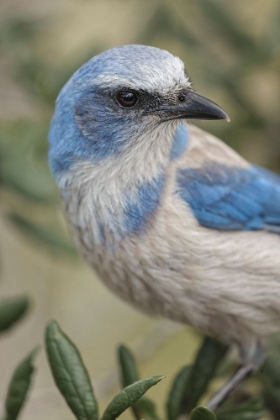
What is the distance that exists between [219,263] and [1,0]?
270 cm

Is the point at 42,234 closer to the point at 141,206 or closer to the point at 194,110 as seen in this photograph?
the point at 141,206

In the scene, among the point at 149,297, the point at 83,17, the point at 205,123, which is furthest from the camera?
the point at 83,17

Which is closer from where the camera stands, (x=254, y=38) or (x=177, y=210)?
(x=177, y=210)

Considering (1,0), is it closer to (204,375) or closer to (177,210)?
(177,210)

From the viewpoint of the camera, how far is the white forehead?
10.2 ft

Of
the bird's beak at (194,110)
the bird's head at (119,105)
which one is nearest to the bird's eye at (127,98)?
the bird's head at (119,105)

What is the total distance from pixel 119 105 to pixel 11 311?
1031 mm

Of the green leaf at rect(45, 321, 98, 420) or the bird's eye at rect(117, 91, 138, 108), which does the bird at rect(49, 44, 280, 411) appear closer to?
the bird's eye at rect(117, 91, 138, 108)

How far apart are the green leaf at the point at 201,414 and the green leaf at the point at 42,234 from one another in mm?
1903

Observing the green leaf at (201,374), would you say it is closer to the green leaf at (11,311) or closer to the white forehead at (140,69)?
the green leaf at (11,311)

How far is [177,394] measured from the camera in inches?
122

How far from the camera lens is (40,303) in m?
5.85

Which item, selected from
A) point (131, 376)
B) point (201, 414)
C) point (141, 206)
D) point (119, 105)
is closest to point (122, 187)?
point (141, 206)

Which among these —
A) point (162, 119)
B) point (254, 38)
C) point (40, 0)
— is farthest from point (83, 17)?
point (162, 119)
